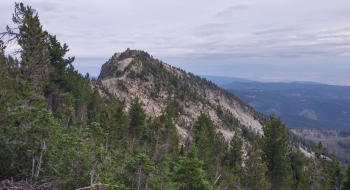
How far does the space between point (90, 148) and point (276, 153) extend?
19688 millimetres

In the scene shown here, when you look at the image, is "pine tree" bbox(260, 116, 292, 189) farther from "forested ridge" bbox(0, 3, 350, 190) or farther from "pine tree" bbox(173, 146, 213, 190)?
"pine tree" bbox(173, 146, 213, 190)

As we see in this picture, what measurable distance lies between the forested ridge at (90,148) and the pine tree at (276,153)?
0.09m

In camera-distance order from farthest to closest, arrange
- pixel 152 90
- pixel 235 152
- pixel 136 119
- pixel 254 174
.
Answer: pixel 152 90 → pixel 235 152 → pixel 136 119 → pixel 254 174

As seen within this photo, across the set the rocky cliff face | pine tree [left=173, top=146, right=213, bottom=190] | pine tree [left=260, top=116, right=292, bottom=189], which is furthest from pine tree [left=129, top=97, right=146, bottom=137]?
the rocky cliff face

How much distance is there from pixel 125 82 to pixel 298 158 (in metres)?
56.0

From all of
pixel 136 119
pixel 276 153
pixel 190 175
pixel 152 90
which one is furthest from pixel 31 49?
pixel 152 90

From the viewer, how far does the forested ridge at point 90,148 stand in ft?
33.9

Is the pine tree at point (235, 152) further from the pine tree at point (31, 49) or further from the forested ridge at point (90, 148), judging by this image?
the pine tree at point (31, 49)

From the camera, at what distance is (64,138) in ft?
37.3

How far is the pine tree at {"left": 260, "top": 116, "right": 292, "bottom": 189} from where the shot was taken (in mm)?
26844

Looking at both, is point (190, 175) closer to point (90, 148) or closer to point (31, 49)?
point (90, 148)

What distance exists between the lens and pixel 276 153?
27.1 m

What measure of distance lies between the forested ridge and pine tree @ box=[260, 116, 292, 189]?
0.09 meters

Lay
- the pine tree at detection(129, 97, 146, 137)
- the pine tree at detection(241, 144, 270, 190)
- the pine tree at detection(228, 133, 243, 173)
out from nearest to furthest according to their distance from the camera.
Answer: the pine tree at detection(241, 144, 270, 190)
the pine tree at detection(129, 97, 146, 137)
the pine tree at detection(228, 133, 243, 173)
